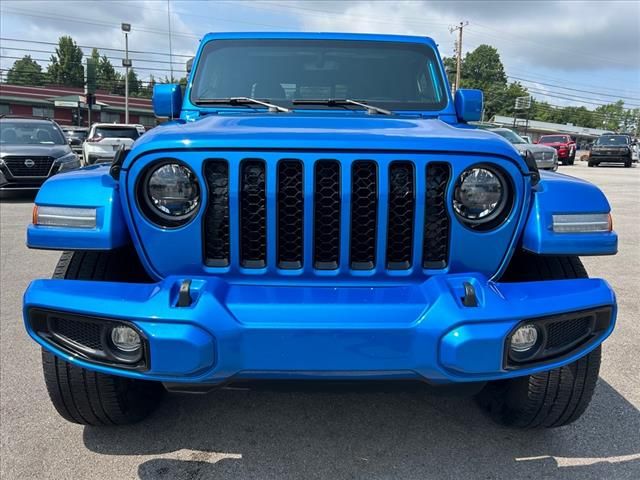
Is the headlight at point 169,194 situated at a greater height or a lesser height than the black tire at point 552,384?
greater

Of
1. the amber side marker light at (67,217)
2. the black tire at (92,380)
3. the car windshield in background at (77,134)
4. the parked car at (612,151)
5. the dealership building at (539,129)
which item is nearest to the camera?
the amber side marker light at (67,217)

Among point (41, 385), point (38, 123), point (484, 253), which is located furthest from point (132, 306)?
point (38, 123)

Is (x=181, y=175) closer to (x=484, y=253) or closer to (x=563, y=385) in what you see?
(x=484, y=253)

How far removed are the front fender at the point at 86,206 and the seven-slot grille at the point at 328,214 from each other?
0.36 metres

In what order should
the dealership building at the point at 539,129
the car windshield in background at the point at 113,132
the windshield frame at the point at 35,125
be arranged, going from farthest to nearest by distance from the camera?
the dealership building at the point at 539,129
the car windshield in background at the point at 113,132
the windshield frame at the point at 35,125

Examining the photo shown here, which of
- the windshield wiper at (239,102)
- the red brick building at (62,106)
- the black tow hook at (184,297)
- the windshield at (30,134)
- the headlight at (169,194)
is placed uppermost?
the red brick building at (62,106)

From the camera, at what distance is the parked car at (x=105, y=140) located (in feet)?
51.7

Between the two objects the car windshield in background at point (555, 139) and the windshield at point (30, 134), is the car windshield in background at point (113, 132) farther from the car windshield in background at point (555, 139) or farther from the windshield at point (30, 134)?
the car windshield in background at point (555, 139)

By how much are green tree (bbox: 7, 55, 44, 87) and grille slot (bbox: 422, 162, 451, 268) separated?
77378 millimetres

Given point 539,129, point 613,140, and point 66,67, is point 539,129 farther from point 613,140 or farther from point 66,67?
point 66,67

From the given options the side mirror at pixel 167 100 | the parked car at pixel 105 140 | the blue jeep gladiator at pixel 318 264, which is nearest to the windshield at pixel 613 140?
the parked car at pixel 105 140

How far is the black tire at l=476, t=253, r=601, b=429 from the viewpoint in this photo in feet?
7.61

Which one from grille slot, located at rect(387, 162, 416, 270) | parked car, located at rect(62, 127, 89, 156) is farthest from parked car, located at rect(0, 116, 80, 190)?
parked car, located at rect(62, 127, 89, 156)

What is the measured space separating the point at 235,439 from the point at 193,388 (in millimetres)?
602
